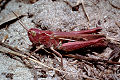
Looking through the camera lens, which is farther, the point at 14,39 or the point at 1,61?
the point at 14,39

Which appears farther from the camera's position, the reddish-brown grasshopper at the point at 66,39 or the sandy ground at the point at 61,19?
the sandy ground at the point at 61,19

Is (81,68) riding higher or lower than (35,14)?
lower

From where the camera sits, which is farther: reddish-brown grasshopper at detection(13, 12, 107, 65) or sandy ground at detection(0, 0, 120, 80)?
sandy ground at detection(0, 0, 120, 80)

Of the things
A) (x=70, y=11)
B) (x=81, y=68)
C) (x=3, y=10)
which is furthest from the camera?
(x=3, y=10)

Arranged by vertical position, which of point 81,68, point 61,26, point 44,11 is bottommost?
point 81,68

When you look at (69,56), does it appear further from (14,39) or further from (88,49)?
(14,39)

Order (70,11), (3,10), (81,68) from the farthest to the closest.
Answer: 1. (3,10)
2. (70,11)
3. (81,68)

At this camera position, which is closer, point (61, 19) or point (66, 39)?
point (66, 39)

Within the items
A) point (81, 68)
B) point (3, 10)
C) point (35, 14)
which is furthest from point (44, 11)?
point (81, 68)
